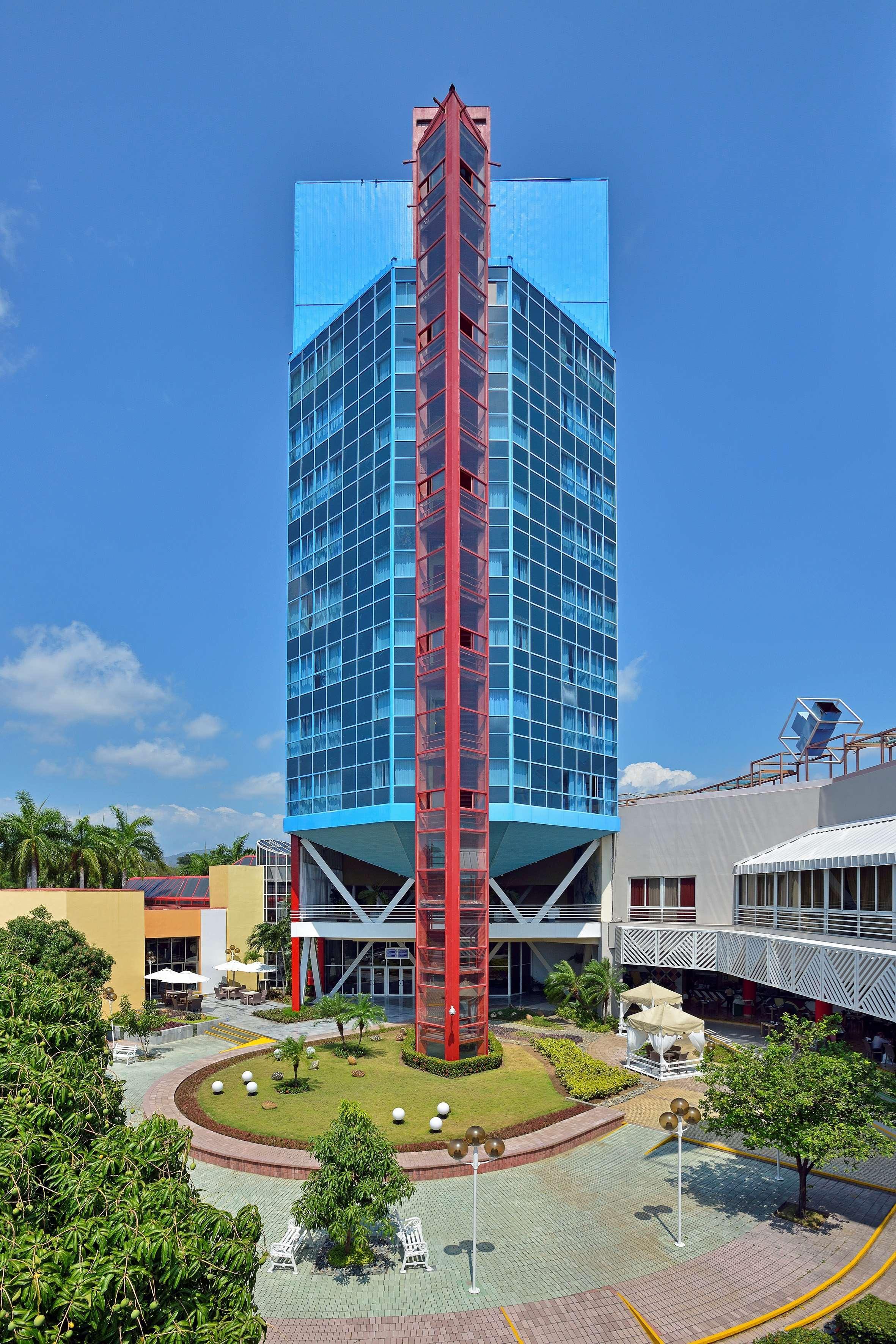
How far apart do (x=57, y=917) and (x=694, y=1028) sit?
3351cm

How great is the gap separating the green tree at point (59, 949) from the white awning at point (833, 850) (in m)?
31.2

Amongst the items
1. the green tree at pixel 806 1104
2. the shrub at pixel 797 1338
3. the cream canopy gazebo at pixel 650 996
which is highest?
the green tree at pixel 806 1104

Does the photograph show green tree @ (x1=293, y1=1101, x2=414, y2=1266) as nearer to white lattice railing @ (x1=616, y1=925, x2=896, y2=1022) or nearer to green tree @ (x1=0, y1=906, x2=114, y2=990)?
white lattice railing @ (x1=616, y1=925, x2=896, y2=1022)

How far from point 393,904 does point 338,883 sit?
476 centimetres

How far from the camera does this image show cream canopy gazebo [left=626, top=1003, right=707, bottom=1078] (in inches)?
1326

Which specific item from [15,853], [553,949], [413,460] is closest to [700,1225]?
[553,949]

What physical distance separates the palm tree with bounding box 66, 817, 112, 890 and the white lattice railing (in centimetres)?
3893

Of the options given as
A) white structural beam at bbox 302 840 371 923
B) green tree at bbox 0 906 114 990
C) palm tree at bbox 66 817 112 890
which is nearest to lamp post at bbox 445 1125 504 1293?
green tree at bbox 0 906 114 990

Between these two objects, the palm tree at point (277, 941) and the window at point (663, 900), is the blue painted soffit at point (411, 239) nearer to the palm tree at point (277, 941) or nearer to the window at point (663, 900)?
the window at point (663, 900)

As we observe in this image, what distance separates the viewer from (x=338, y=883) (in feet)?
170

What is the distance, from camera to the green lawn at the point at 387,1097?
2869cm

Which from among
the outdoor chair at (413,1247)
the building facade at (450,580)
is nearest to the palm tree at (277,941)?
the building facade at (450,580)

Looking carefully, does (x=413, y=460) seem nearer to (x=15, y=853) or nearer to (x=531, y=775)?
(x=531, y=775)

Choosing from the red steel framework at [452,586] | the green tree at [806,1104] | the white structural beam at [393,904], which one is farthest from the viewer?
the white structural beam at [393,904]
